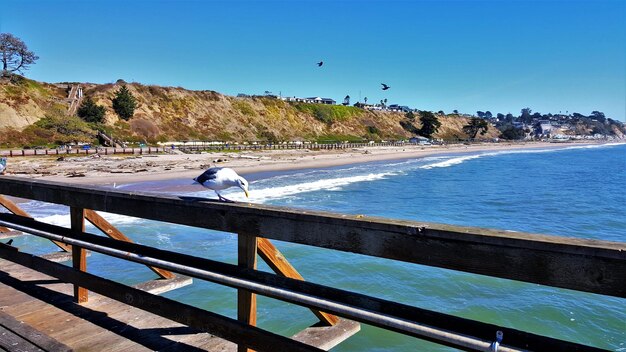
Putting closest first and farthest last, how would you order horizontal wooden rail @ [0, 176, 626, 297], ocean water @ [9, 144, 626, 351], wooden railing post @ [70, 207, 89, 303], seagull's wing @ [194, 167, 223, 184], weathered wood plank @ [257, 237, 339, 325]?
horizontal wooden rail @ [0, 176, 626, 297]
weathered wood plank @ [257, 237, 339, 325]
seagull's wing @ [194, 167, 223, 184]
wooden railing post @ [70, 207, 89, 303]
ocean water @ [9, 144, 626, 351]

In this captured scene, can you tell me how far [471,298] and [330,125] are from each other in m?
98.5

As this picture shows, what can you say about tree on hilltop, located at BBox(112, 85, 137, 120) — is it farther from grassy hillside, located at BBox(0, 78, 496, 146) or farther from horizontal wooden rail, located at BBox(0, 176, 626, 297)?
horizontal wooden rail, located at BBox(0, 176, 626, 297)

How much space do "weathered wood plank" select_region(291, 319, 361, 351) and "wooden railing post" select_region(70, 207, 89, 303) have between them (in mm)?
2098

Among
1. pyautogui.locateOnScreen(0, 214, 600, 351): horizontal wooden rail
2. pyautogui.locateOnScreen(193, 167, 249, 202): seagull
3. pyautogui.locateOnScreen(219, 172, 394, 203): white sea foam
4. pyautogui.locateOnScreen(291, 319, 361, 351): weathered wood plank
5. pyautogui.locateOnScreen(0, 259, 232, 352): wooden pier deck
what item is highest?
pyautogui.locateOnScreen(193, 167, 249, 202): seagull

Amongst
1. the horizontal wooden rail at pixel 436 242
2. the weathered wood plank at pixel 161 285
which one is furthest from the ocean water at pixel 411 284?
the horizontal wooden rail at pixel 436 242

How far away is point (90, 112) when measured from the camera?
57.0 metres

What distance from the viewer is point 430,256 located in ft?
7.12

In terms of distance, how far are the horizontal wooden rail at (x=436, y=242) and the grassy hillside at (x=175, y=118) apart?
4957cm

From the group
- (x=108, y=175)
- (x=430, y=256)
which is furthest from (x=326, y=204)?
(x=430, y=256)

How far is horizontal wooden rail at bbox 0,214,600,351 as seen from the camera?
1.99 m

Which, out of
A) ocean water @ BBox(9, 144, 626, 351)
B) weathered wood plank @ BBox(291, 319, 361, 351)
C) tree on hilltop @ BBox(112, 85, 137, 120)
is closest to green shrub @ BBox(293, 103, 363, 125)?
tree on hilltop @ BBox(112, 85, 137, 120)

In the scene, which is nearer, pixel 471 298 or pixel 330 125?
pixel 471 298

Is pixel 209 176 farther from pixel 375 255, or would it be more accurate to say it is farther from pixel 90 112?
pixel 90 112

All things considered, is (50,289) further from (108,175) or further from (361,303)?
(108,175)
